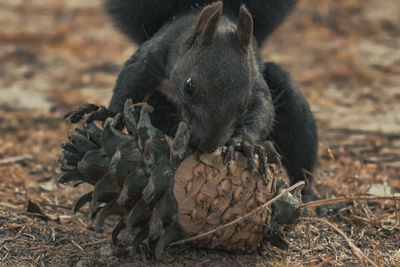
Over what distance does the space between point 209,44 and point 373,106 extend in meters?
3.71

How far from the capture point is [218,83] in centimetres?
234

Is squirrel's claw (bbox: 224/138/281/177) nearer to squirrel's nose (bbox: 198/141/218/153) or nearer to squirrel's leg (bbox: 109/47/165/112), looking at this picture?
squirrel's nose (bbox: 198/141/218/153)

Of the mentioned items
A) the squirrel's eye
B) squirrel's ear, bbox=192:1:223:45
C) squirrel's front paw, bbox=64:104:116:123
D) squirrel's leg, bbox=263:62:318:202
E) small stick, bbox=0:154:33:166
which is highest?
squirrel's ear, bbox=192:1:223:45

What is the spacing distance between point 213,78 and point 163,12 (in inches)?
52.1

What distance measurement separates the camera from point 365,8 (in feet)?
29.4

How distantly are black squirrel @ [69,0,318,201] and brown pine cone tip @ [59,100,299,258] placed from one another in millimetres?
115

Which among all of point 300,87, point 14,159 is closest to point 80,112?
point 14,159

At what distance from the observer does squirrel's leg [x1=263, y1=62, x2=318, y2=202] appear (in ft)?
11.3

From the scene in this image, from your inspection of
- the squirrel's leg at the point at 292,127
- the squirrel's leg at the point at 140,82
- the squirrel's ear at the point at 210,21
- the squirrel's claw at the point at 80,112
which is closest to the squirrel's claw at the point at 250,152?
the squirrel's ear at the point at 210,21

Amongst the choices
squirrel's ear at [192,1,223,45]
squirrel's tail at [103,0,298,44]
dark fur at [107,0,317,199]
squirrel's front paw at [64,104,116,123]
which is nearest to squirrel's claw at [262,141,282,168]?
dark fur at [107,0,317,199]

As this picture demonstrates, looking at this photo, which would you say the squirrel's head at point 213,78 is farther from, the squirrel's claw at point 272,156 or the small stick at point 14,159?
the small stick at point 14,159

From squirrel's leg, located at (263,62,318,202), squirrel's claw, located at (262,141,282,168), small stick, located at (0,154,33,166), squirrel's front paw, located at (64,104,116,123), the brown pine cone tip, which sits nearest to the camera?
the brown pine cone tip

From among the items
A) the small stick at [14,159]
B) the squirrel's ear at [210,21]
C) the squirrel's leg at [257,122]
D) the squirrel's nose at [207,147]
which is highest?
the squirrel's ear at [210,21]

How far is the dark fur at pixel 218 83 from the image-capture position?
235 cm
